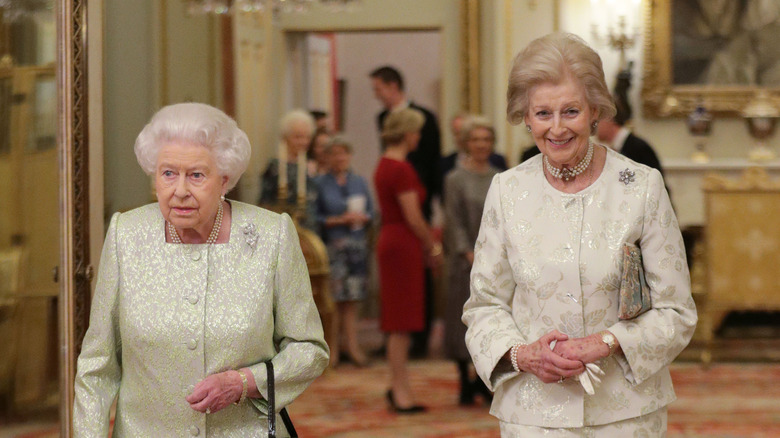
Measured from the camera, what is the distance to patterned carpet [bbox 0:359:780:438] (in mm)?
5629

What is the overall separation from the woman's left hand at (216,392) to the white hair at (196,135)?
48cm

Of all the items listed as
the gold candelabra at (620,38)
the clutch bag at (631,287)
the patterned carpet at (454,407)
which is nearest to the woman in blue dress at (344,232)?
the patterned carpet at (454,407)

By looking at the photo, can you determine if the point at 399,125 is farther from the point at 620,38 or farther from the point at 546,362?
the point at 546,362

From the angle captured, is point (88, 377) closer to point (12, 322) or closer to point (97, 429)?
point (97, 429)

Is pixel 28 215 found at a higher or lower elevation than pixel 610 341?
higher

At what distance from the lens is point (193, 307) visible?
2.48m

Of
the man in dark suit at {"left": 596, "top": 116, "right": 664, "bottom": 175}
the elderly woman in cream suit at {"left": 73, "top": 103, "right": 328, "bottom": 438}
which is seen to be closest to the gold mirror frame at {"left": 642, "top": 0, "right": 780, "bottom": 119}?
the man in dark suit at {"left": 596, "top": 116, "right": 664, "bottom": 175}

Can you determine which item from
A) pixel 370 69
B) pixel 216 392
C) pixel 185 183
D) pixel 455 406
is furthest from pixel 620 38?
pixel 216 392

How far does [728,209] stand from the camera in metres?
Result: 7.41

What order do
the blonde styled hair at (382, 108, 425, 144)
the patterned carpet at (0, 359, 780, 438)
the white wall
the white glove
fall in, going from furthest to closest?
the white wall
the blonde styled hair at (382, 108, 425, 144)
the patterned carpet at (0, 359, 780, 438)
the white glove

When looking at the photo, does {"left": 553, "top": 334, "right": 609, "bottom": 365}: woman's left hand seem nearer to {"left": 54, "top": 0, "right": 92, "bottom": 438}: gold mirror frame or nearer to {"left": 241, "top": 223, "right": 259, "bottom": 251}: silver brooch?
{"left": 241, "top": 223, "right": 259, "bottom": 251}: silver brooch

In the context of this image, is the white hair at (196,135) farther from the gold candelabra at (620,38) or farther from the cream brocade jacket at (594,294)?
the gold candelabra at (620,38)

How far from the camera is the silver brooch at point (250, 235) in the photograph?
8.37 ft

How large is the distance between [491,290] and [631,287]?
1.14 ft
